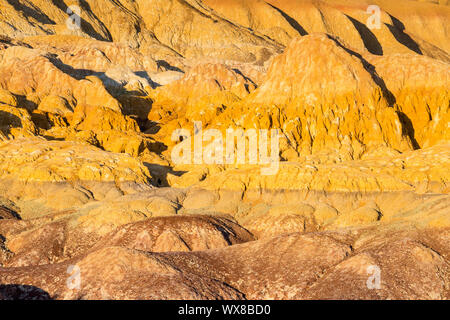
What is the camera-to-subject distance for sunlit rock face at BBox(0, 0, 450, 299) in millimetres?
34188

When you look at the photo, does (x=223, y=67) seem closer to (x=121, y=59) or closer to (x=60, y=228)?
(x=121, y=59)

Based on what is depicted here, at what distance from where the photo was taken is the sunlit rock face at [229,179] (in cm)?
3419

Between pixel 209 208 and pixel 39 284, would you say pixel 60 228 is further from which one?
A: pixel 39 284

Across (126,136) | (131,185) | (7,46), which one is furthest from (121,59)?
(131,185)

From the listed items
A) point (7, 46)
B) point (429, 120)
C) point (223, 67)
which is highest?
point (7, 46)

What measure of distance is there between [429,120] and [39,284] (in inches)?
2891

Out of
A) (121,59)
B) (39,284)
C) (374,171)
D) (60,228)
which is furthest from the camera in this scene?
(121,59)

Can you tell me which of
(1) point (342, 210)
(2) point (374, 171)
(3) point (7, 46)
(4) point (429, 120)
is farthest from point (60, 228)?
(3) point (7, 46)

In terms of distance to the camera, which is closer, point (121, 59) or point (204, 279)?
point (204, 279)

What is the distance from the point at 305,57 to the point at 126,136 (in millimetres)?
33815

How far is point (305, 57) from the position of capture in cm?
9519

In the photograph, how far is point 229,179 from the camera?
6525cm
